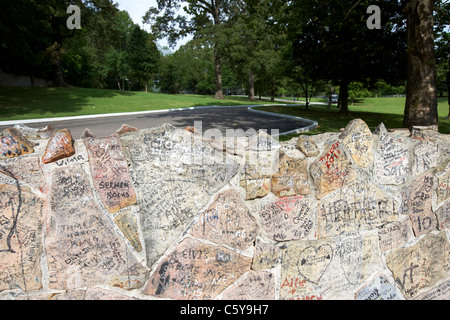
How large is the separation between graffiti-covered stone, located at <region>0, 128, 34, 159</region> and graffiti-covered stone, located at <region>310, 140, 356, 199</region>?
1825mm

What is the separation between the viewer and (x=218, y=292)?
1855 millimetres

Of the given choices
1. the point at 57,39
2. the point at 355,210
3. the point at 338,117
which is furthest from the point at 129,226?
the point at 57,39

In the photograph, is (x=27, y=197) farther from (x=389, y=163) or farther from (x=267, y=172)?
(x=389, y=163)

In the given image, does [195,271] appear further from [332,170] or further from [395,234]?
[395,234]

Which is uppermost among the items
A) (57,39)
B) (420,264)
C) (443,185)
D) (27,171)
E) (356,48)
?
(57,39)

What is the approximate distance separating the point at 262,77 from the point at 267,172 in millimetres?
37268

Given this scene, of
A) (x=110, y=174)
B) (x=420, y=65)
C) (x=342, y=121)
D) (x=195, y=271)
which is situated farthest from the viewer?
(x=342, y=121)

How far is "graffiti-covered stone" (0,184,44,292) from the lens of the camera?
1.51 m

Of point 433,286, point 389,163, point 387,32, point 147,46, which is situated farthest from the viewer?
point 147,46

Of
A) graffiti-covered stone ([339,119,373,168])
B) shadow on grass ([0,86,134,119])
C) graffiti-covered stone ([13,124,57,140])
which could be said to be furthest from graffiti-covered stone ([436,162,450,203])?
shadow on grass ([0,86,134,119])

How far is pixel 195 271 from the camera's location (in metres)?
1.79

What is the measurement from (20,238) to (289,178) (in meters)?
1.66

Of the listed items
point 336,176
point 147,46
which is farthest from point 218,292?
point 147,46

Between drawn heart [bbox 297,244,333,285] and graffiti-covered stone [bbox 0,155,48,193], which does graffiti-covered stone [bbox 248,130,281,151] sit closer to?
drawn heart [bbox 297,244,333,285]
